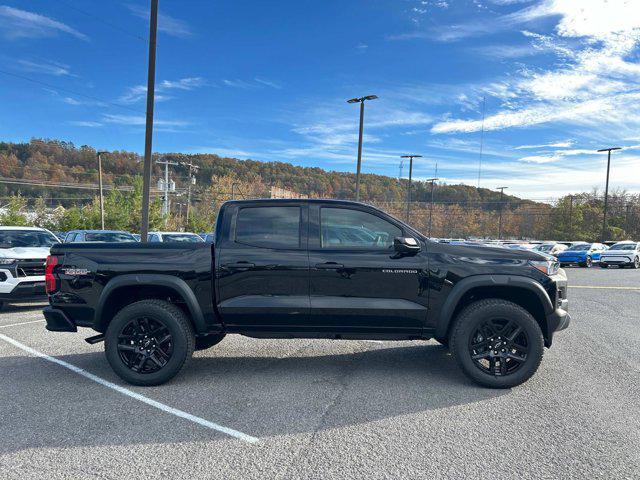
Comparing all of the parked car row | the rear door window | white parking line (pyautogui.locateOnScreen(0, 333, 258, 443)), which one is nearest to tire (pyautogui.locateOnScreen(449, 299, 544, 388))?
the rear door window

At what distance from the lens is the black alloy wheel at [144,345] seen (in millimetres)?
4523

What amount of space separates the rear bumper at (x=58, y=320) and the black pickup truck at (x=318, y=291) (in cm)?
1

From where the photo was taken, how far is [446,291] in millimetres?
4430

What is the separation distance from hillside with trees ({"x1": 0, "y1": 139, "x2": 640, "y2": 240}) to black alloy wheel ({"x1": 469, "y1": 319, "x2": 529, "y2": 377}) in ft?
132

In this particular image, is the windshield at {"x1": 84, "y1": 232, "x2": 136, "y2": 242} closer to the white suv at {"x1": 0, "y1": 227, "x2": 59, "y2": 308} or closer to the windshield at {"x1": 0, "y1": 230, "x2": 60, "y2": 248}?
the windshield at {"x1": 0, "y1": 230, "x2": 60, "y2": 248}

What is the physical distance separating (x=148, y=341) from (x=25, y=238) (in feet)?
22.6

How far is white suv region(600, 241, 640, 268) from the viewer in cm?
2600

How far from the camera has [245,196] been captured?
219 feet

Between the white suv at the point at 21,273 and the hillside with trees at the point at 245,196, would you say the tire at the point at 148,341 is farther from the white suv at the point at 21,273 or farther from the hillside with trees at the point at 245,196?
the hillside with trees at the point at 245,196

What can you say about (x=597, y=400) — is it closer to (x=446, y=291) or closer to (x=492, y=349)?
(x=492, y=349)

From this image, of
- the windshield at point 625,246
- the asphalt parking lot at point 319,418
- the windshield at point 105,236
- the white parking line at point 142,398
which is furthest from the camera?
the windshield at point 625,246

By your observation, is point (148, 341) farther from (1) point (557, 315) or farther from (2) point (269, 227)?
(1) point (557, 315)

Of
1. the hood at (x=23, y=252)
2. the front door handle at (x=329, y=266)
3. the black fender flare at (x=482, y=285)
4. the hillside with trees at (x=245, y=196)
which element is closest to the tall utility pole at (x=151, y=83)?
the hood at (x=23, y=252)

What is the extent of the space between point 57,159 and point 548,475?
8376cm
